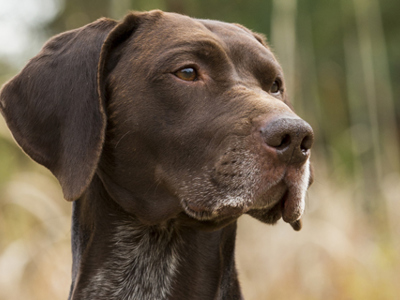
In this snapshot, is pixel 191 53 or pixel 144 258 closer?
pixel 191 53

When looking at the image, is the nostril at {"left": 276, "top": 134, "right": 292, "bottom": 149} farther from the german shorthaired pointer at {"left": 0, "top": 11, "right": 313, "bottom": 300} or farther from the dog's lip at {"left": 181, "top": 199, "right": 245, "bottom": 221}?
the dog's lip at {"left": 181, "top": 199, "right": 245, "bottom": 221}

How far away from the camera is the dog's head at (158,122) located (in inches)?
114

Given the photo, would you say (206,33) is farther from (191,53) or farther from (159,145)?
(159,145)

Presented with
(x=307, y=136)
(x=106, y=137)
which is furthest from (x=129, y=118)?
(x=307, y=136)

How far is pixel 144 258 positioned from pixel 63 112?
0.95m

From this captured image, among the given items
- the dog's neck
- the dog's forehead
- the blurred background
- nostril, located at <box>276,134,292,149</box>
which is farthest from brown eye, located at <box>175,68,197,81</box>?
the blurred background

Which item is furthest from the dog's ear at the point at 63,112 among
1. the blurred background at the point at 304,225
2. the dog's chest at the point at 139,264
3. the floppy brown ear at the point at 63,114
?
the blurred background at the point at 304,225

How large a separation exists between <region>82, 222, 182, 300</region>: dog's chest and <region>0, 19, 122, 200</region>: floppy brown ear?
19.8 inches

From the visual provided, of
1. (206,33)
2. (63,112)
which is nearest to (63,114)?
(63,112)

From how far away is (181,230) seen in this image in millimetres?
3416

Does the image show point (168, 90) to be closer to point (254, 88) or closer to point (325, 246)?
point (254, 88)

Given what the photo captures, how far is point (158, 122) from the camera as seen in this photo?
122 inches

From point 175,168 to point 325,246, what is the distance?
3.21m

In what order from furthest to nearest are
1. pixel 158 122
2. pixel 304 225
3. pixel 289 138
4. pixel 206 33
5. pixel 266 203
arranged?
pixel 304 225 → pixel 206 33 → pixel 158 122 → pixel 266 203 → pixel 289 138
